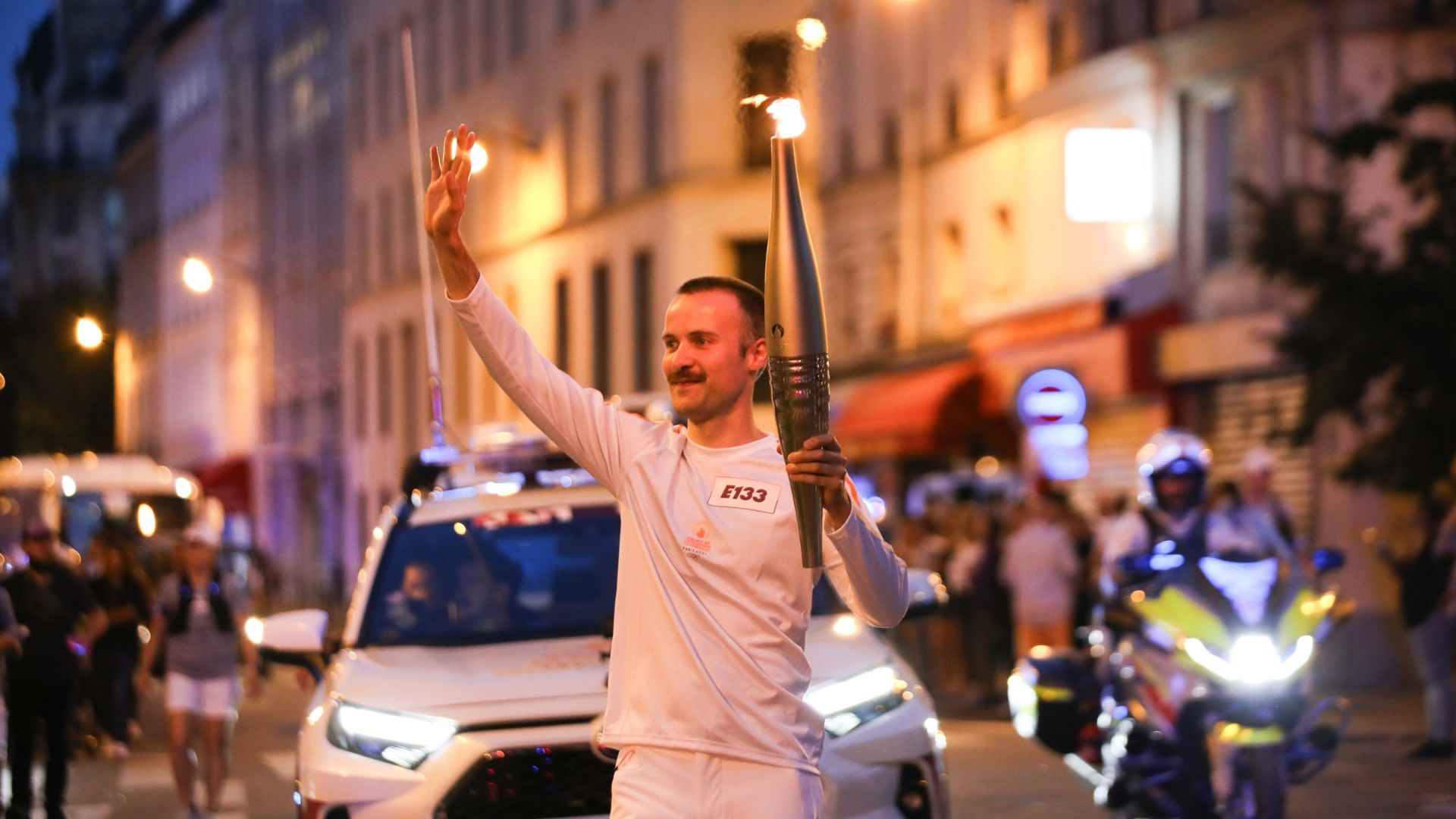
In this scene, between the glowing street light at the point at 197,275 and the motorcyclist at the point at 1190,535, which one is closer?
the motorcyclist at the point at 1190,535

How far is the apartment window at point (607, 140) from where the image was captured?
4744 centimetres

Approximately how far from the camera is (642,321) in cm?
4631

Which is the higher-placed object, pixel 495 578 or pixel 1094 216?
pixel 1094 216

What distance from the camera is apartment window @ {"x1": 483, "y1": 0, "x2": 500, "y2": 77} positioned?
53844mm

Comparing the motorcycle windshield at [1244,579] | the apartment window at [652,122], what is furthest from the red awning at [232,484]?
the motorcycle windshield at [1244,579]

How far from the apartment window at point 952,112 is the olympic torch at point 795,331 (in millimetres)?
30620

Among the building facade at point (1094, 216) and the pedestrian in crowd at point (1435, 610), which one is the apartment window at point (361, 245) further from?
the pedestrian in crowd at point (1435, 610)

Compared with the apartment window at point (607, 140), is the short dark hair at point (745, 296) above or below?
below

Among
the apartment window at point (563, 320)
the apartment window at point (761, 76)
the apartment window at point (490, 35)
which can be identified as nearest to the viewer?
the apartment window at point (761, 76)

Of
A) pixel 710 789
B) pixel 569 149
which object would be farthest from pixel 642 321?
pixel 710 789

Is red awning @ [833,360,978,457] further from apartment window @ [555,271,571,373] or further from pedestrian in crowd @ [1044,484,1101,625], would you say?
apartment window @ [555,271,571,373]

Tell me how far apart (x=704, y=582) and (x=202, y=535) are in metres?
10.0

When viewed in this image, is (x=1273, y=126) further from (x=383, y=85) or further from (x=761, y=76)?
(x=383, y=85)

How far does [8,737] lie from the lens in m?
14.3
